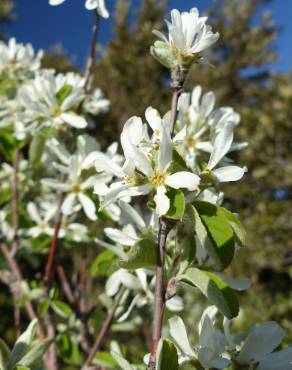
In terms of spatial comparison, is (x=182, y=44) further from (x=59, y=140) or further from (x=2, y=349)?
(x=59, y=140)

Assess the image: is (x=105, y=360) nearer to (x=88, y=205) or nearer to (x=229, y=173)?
(x=88, y=205)

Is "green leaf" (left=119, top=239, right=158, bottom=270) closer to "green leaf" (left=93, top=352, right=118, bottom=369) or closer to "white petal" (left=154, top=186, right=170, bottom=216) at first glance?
"white petal" (left=154, top=186, right=170, bottom=216)

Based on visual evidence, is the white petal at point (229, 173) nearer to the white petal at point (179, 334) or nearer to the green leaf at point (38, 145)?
the white petal at point (179, 334)

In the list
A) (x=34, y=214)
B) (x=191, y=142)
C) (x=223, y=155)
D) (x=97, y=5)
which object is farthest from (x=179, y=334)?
(x=34, y=214)

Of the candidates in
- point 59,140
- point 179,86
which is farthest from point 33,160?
point 179,86

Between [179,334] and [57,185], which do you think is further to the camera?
[57,185]

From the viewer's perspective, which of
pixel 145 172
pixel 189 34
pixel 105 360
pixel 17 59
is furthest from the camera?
pixel 17 59

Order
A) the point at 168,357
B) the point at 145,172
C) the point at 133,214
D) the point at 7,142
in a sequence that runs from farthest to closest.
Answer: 1. the point at 7,142
2. the point at 133,214
3. the point at 145,172
4. the point at 168,357

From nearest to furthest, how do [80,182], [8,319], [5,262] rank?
[80,182]
[5,262]
[8,319]
